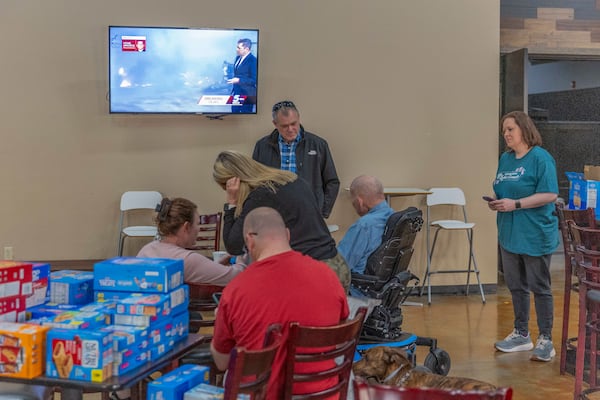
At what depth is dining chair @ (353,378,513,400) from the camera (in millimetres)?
1339

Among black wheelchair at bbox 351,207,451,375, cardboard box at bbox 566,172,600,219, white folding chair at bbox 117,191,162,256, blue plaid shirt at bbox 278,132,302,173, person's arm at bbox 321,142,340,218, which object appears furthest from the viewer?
white folding chair at bbox 117,191,162,256

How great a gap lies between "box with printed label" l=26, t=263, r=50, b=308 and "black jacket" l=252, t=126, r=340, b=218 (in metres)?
3.20

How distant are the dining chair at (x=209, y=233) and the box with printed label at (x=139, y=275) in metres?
3.47

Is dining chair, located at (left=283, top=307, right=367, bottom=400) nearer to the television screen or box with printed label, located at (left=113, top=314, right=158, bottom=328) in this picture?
box with printed label, located at (left=113, top=314, right=158, bottom=328)

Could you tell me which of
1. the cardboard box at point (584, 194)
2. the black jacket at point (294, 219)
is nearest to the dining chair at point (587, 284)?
the cardboard box at point (584, 194)

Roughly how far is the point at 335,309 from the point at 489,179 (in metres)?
4.79

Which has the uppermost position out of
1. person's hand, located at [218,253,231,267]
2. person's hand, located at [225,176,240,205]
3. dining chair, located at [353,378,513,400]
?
person's hand, located at [225,176,240,205]

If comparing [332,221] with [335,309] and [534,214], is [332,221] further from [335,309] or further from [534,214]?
[335,309]

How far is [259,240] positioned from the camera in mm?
2357

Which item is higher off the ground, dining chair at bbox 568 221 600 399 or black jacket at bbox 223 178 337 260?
black jacket at bbox 223 178 337 260

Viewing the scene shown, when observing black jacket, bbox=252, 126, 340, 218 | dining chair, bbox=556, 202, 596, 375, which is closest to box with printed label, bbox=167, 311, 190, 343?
dining chair, bbox=556, 202, 596, 375

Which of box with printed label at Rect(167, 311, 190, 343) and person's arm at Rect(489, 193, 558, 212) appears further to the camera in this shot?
person's arm at Rect(489, 193, 558, 212)

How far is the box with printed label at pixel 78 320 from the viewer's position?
2.00 metres

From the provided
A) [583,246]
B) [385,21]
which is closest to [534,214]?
[583,246]
